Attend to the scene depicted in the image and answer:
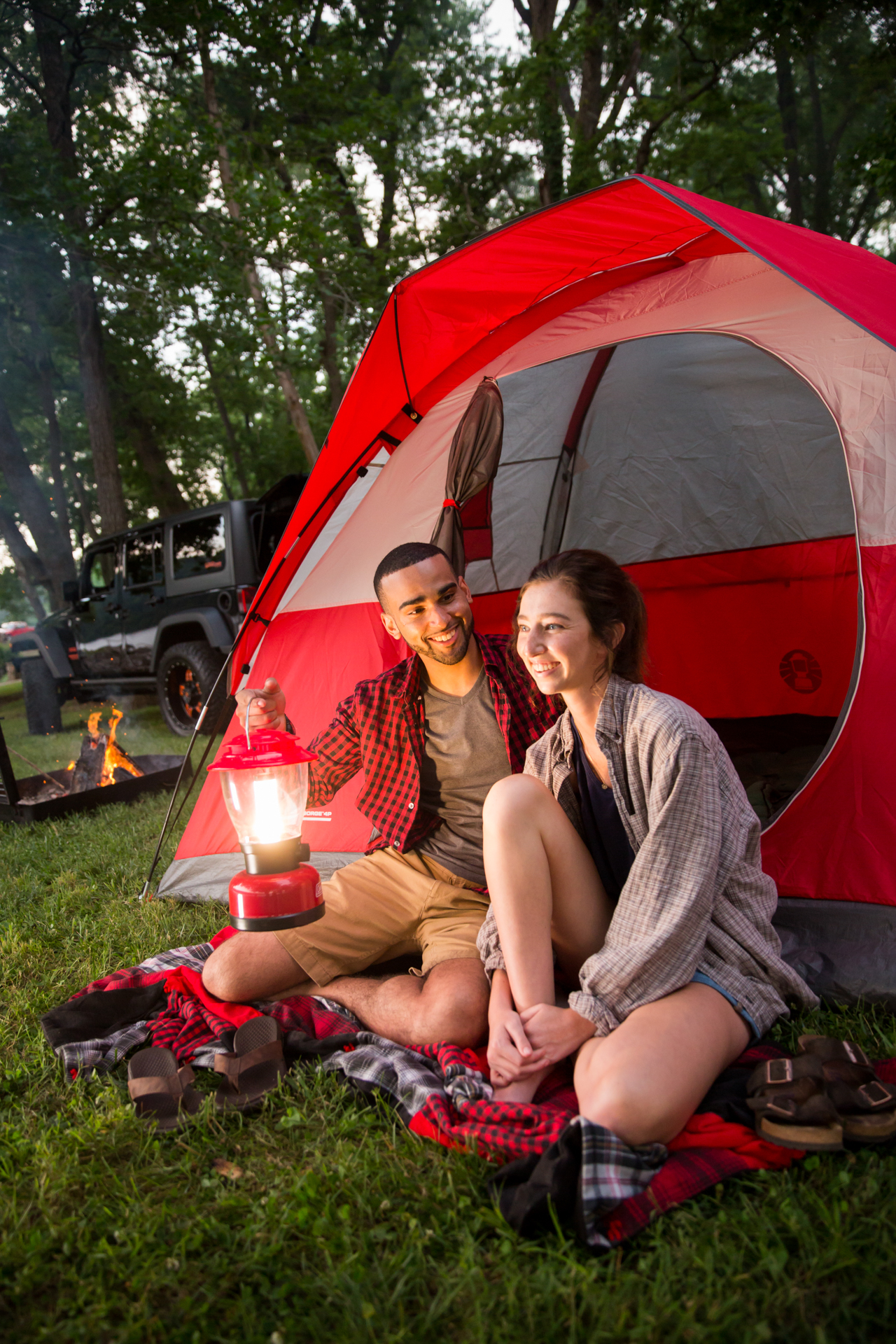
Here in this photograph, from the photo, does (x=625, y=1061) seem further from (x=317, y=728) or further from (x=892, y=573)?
(x=317, y=728)

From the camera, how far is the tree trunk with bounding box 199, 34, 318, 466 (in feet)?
28.8

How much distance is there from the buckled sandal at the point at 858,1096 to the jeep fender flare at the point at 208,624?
5.00m

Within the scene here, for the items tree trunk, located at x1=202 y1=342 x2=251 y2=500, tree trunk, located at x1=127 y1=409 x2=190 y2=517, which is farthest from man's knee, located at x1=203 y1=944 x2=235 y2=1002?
tree trunk, located at x1=202 y1=342 x2=251 y2=500

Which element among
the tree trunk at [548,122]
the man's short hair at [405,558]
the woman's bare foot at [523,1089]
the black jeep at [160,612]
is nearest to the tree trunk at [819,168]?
the tree trunk at [548,122]

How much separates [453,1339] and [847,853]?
1460mm

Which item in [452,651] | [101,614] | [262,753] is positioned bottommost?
[262,753]

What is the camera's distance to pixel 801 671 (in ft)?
12.3

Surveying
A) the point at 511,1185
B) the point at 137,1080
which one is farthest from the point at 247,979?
the point at 511,1185

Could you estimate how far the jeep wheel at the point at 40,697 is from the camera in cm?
791

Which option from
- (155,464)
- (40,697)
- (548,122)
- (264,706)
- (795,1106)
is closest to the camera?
(795,1106)

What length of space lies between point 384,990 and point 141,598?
220 inches

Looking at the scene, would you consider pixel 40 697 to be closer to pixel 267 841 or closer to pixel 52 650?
pixel 52 650

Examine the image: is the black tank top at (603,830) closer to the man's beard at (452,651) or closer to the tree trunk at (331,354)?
the man's beard at (452,651)

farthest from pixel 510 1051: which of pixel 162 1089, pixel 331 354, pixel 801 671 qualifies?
pixel 331 354
